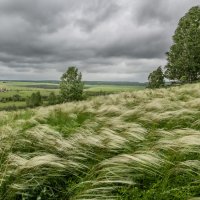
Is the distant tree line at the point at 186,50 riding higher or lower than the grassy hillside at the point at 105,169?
higher

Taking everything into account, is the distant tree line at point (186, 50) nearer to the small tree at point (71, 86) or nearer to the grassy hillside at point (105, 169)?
the small tree at point (71, 86)

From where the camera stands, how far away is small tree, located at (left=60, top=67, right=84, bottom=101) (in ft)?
298

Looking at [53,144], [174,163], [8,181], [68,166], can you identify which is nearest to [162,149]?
[174,163]

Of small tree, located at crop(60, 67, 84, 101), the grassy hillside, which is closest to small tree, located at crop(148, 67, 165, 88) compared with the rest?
small tree, located at crop(60, 67, 84, 101)

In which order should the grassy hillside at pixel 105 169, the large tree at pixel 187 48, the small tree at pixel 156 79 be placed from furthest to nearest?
the small tree at pixel 156 79, the large tree at pixel 187 48, the grassy hillside at pixel 105 169

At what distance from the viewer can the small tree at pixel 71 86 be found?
90688 millimetres

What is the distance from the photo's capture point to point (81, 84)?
3642 inches

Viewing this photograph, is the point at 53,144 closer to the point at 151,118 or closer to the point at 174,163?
the point at 174,163

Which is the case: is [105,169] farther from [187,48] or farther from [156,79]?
[156,79]

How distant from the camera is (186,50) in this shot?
192 ft

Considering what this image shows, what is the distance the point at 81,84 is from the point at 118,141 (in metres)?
87.1

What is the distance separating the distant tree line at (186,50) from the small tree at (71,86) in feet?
112

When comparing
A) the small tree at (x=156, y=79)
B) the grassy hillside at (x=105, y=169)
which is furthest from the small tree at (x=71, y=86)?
the grassy hillside at (x=105, y=169)

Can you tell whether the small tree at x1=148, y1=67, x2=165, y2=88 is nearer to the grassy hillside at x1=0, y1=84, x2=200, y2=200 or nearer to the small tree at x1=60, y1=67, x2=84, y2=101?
the small tree at x1=60, y1=67, x2=84, y2=101
